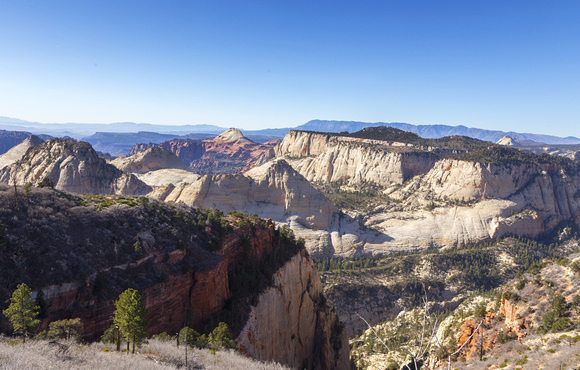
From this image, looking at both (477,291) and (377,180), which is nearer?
(477,291)

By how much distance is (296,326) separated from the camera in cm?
3388

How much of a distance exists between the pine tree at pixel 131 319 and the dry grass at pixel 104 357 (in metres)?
0.87

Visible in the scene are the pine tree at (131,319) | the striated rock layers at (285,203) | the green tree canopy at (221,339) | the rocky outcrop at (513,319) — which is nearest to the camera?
the pine tree at (131,319)

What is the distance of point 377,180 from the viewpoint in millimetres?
113688

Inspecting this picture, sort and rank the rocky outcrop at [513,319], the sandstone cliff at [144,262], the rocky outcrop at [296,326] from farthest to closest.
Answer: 1. the rocky outcrop at [513,319]
2. the rocky outcrop at [296,326]
3. the sandstone cliff at [144,262]

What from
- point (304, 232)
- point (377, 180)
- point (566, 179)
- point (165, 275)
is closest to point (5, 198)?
point (165, 275)

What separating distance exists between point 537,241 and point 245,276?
81705 mm

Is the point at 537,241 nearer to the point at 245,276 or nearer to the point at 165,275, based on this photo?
the point at 245,276

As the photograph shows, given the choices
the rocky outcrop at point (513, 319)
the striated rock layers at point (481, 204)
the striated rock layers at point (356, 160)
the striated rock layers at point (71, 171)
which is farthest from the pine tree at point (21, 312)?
the striated rock layers at point (356, 160)

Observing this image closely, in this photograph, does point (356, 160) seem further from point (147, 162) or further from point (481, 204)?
point (147, 162)

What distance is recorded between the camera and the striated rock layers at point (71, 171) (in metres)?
70.6

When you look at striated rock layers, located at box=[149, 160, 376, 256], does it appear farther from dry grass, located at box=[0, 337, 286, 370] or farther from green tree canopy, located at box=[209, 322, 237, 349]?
dry grass, located at box=[0, 337, 286, 370]

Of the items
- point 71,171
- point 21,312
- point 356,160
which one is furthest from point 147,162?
point 21,312

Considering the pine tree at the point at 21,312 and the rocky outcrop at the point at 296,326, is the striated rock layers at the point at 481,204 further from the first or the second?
the pine tree at the point at 21,312
